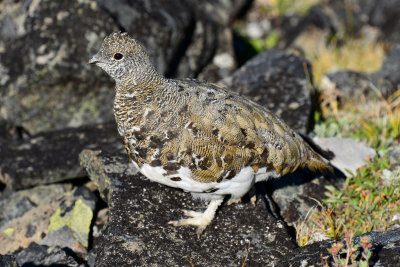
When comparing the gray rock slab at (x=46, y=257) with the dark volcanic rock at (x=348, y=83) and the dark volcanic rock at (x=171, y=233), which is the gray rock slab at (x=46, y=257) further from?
the dark volcanic rock at (x=348, y=83)

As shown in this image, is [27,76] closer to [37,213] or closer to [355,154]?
[37,213]

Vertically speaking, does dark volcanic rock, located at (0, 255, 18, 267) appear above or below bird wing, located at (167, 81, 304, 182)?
below

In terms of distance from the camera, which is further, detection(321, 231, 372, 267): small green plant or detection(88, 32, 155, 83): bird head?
detection(88, 32, 155, 83): bird head

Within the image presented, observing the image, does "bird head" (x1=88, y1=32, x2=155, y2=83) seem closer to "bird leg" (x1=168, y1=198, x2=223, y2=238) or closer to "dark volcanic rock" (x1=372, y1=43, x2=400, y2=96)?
"bird leg" (x1=168, y1=198, x2=223, y2=238)

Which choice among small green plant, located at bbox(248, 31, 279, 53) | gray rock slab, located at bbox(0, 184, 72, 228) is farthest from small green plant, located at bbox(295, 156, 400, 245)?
small green plant, located at bbox(248, 31, 279, 53)

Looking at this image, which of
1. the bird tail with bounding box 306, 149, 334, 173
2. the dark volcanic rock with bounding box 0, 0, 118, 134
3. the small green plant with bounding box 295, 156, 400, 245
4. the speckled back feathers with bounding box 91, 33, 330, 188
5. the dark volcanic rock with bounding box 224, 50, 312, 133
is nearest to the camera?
Answer: the speckled back feathers with bounding box 91, 33, 330, 188

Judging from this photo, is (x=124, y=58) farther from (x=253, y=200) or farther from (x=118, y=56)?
(x=253, y=200)

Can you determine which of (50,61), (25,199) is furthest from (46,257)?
(50,61)
